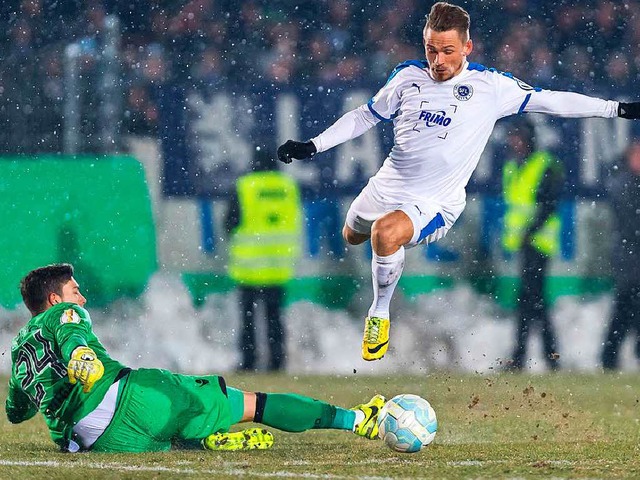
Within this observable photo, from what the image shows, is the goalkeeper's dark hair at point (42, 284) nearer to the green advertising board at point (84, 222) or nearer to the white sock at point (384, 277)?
the white sock at point (384, 277)

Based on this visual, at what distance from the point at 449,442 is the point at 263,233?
11.4 feet

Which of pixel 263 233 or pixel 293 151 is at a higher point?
pixel 293 151

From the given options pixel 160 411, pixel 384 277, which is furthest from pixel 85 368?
pixel 384 277

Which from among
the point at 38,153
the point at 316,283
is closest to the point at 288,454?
the point at 316,283

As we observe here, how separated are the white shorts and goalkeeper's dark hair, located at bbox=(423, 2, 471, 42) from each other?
847 millimetres

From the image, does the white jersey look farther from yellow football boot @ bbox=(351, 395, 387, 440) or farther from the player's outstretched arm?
yellow football boot @ bbox=(351, 395, 387, 440)

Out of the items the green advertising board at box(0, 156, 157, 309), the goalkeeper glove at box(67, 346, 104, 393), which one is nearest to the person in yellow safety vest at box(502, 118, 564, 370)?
the green advertising board at box(0, 156, 157, 309)

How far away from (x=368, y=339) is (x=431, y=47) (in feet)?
4.75

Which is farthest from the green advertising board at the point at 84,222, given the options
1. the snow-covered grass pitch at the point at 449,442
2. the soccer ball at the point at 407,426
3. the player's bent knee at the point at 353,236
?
the soccer ball at the point at 407,426

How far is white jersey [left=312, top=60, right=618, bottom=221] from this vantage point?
6.79m

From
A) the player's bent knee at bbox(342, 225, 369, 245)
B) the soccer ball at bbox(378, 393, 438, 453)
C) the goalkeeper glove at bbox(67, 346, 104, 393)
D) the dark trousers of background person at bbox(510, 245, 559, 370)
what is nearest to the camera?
the goalkeeper glove at bbox(67, 346, 104, 393)

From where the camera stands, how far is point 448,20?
21.5ft

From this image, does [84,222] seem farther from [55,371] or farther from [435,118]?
[55,371]

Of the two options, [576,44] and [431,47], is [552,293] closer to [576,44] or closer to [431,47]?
[576,44]
